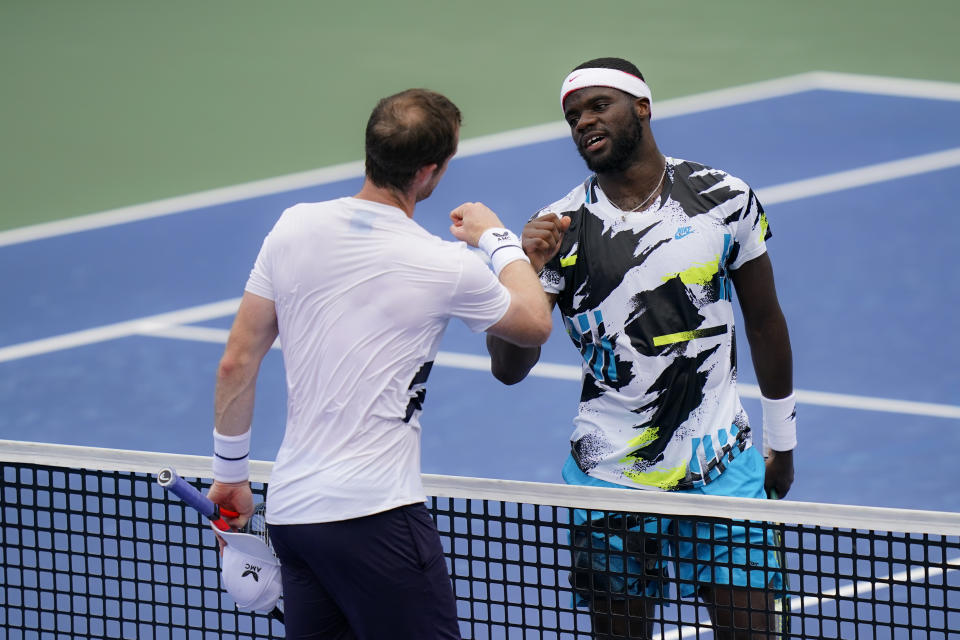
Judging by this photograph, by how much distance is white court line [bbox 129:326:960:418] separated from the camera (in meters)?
6.75

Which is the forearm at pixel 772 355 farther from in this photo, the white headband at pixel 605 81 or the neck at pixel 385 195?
the neck at pixel 385 195

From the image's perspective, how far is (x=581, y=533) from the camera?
355 centimetres

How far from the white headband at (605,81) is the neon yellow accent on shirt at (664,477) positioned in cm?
102

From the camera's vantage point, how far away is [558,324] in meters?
7.84

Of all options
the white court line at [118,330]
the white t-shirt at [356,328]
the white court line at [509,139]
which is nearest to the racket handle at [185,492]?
the white t-shirt at [356,328]

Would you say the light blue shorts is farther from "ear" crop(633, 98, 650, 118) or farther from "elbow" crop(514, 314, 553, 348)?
"ear" crop(633, 98, 650, 118)

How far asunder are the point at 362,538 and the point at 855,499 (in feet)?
12.3

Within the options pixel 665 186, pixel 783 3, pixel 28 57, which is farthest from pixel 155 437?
pixel 783 3

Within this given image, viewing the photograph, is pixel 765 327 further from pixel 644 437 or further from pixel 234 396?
pixel 234 396

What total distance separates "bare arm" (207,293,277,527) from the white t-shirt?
0.07 m

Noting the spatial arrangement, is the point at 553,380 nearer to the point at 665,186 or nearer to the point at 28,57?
the point at 665,186

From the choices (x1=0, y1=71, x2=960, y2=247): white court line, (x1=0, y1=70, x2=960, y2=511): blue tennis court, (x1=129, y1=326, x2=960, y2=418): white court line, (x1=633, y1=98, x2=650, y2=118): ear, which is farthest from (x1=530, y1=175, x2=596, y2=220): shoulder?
(x1=0, y1=71, x2=960, y2=247): white court line

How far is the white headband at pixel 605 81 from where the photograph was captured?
3.68 metres

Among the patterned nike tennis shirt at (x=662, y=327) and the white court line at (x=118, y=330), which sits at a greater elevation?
the white court line at (x=118, y=330)
